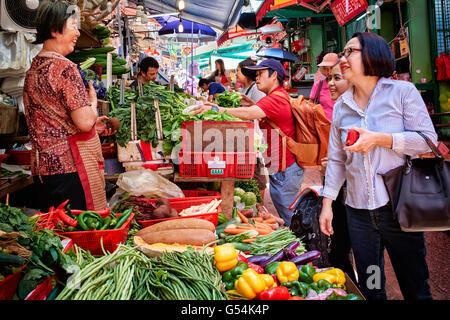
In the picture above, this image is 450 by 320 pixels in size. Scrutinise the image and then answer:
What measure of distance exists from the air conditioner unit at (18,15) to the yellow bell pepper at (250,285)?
10.8 feet

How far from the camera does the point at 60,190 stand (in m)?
2.82

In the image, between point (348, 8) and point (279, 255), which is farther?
point (348, 8)

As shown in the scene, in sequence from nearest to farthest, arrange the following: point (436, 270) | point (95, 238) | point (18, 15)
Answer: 1. point (95, 238)
2. point (18, 15)
3. point (436, 270)

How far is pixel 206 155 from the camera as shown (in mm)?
3502

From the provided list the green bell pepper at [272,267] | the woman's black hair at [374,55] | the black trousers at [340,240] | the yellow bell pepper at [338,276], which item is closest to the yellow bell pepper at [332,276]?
the yellow bell pepper at [338,276]

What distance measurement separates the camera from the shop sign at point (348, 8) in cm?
686

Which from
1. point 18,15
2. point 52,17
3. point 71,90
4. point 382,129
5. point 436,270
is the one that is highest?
point 18,15

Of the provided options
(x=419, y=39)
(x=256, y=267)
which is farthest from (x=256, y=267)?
(x=419, y=39)

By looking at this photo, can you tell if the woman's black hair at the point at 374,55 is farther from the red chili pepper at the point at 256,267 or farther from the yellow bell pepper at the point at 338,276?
the red chili pepper at the point at 256,267

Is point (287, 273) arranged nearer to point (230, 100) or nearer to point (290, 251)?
point (290, 251)

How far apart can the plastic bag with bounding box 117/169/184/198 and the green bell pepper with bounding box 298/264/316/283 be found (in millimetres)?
1689

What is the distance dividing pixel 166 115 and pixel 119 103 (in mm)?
816

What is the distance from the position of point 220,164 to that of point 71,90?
145cm

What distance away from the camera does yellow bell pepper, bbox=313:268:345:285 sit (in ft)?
7.25
